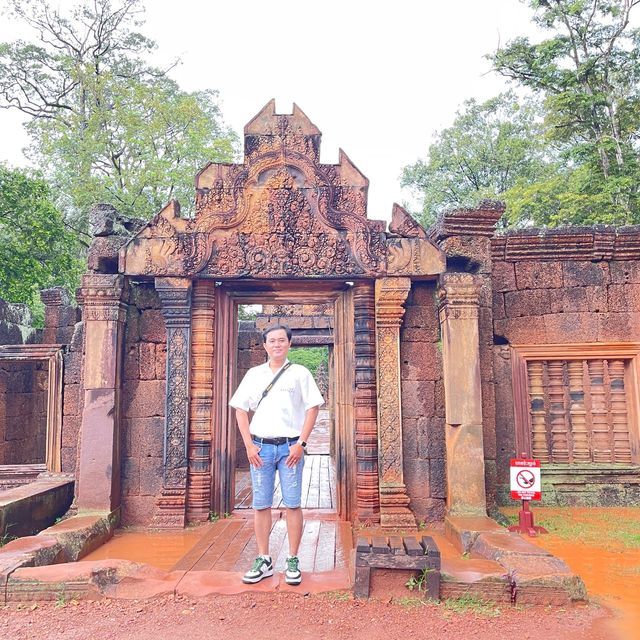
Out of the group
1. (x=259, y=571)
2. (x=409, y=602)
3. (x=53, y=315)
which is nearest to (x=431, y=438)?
(x=409, y=602)

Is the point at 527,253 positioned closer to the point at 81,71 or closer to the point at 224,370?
the point at 224,370

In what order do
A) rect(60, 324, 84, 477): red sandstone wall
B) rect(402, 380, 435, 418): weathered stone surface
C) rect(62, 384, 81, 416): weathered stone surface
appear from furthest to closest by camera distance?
1. rect(62, 384, 81, 416): weathered stone surface
2. rect(60, 324, 84, 477): red sandstone wall
3. rect(402, 380, 435, 418): weathered stone surface

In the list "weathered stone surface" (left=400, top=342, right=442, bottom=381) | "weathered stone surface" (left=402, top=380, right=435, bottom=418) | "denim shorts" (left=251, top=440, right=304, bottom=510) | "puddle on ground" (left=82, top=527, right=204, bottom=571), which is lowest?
"puddle on ground" (left=82, top=527, right=204, bottom=571)

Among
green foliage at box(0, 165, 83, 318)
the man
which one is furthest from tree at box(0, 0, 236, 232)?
the man

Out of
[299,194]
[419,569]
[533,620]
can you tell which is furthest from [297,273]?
[533,620]

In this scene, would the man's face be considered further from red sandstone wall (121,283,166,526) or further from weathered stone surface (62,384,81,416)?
weathered stone surface (62,384,81,416)

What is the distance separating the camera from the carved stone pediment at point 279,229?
19.5 feet

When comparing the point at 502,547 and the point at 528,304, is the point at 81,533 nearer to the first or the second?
the point at 502,547

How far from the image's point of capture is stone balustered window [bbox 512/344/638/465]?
721 cm

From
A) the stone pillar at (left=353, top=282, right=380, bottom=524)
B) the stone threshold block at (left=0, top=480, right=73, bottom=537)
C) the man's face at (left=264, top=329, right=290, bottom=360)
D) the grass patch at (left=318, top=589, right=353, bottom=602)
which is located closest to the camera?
the grass patch at (left=318, top=589, right=353, bottom=602)

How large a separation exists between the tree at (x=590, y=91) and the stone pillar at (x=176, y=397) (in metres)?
11.9

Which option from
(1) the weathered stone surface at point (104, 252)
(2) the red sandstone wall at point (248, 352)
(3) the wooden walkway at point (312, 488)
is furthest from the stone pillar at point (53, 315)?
(1) the weathered stone surface at point (104, 252)

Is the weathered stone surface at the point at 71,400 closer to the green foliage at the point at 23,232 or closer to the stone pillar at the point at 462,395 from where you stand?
the stone pillar at the point at 462,395

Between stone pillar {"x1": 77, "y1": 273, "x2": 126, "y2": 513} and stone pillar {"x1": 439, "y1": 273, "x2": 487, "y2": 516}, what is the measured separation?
348 cm
